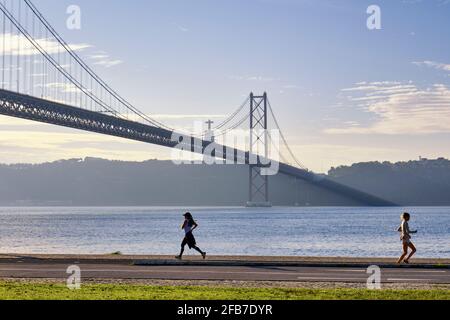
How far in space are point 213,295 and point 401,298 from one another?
7.68 ft

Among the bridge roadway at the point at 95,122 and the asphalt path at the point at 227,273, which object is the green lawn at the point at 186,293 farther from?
the bridge roadway at the point at 95,122

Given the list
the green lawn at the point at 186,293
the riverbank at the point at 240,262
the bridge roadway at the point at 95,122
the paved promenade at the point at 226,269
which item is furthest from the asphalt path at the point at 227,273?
the bridge roadway at the point at 95,122

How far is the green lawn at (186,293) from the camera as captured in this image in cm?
1066

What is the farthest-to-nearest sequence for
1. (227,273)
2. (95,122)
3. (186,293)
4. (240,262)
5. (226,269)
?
1. (95,122)
2. (240,262)
3. (226,269)
4. (227,273)
5. (186,293)

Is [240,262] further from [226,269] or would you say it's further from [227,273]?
[227,273]

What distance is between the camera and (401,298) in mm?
10703

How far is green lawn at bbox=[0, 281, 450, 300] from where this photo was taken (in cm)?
1066

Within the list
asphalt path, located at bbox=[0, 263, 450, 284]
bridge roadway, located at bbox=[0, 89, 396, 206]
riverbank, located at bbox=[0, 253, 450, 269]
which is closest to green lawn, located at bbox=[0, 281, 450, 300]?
asphalt path, located at bbox=[0, 263, 450, 284]

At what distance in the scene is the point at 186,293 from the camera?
11172 mm

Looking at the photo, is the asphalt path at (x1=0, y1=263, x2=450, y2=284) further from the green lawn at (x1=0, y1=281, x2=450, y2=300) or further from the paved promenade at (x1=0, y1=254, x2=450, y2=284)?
the green lawn at (x1=0, y1=281, x2=450, y2=300)

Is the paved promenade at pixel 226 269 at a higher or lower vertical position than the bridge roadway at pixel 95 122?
lower

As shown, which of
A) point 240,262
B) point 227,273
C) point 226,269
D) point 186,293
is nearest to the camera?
point 186,293

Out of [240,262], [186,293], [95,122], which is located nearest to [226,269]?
[240,262]
